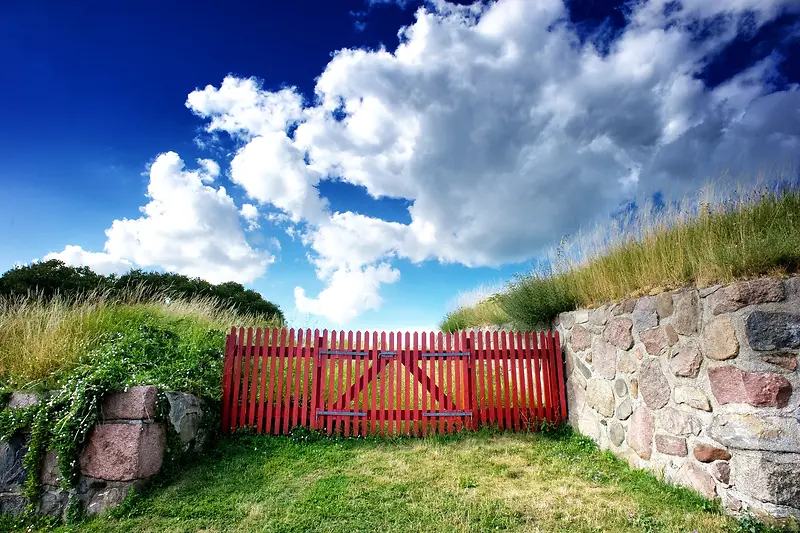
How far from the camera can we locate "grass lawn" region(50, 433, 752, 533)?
12.6ft

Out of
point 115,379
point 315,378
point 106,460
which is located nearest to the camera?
point 106,460

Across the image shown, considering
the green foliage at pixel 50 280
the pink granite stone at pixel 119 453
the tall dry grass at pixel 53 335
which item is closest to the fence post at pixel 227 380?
the pink granite stone at pixel 119 453

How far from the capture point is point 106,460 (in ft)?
→ 15.0

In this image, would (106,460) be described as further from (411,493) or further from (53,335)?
(411,493)

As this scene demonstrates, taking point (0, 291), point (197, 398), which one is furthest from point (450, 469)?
point (0, 291)

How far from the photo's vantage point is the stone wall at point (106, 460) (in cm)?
452

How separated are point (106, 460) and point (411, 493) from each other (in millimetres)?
3199

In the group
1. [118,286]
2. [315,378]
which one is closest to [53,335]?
[315,378]

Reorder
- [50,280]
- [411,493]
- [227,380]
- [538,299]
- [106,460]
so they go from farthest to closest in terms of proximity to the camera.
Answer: [50,280] → [538,299] → [227,380] → [106,460] → [411,493]

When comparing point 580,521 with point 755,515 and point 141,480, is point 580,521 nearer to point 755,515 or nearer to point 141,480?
point 755,515

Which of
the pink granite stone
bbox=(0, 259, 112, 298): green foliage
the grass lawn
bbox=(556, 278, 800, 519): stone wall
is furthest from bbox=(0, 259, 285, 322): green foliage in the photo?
bbox=(556, 278, 800, 519): stone wall

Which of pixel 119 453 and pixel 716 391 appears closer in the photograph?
pixel 716 391

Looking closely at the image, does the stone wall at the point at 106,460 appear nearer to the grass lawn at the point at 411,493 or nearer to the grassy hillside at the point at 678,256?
the grass lawn at the point at 411,493

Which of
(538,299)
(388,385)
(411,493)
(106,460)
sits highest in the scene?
(538,299)
